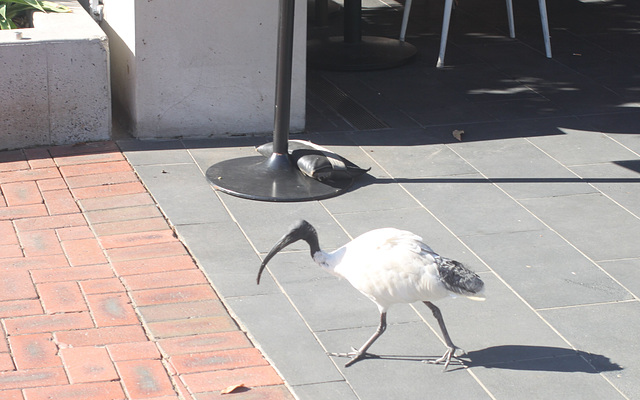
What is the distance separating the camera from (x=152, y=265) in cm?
477

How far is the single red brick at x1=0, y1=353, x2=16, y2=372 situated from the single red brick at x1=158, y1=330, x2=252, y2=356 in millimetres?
652

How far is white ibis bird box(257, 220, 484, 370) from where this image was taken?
3.74 meters

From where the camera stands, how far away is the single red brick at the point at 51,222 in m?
5.17

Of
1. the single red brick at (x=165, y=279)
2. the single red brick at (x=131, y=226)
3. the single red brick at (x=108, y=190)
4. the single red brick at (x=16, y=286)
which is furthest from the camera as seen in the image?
the single red brick at (x=108, y=190)

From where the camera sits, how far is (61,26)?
655 centimetres

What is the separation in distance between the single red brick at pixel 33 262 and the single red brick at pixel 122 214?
507 mm

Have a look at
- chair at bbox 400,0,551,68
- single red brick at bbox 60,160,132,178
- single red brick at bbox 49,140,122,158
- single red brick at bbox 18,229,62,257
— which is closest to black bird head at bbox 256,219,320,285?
single red brick at bbox 18,229,62,257

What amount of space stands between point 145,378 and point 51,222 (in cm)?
181

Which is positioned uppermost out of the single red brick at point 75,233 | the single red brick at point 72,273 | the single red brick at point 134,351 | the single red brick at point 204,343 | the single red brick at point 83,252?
the single red brick at point 75,233

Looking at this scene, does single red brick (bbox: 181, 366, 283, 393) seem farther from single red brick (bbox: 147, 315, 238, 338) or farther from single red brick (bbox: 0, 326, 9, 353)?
single red brick (bbox: 0, 326, 9, 353)

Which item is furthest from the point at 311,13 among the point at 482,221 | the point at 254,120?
the point at 482,221

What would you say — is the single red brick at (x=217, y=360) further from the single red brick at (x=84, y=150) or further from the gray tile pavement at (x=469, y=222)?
the single red brick at (x=84, y=150)

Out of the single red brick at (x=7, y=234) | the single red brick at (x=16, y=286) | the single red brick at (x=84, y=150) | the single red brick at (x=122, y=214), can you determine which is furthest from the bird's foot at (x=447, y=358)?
the single red brick at (x=84, y=150)

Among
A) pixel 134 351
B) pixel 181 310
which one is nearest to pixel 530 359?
pixel 181 310
